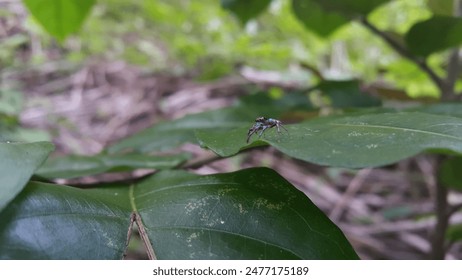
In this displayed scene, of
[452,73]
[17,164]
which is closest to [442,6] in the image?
[452,73]

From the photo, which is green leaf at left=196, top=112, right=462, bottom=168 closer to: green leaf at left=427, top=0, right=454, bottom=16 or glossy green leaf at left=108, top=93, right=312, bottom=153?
glossy green leaf at left=108, top=93, right=312, bottom=153

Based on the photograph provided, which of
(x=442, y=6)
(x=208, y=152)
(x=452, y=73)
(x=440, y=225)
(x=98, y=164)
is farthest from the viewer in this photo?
(x=208, y=152)

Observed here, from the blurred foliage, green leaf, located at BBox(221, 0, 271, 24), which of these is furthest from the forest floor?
green leaf, located at BBox(221, 0, 271, 24)

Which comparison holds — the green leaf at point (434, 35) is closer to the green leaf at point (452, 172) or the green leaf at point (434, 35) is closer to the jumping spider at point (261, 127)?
the green leaf at point (452, 172)

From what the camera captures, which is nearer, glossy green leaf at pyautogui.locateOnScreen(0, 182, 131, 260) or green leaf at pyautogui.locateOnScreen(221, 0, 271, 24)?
glossy green leaf at pyautogui.locateOnScreen(0, 182, 131, 260)

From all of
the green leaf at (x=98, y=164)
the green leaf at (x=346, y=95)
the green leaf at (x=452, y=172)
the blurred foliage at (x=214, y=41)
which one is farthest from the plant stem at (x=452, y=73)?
the blurred foliage at (x=214, y=41)

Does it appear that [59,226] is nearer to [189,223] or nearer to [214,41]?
[189,223]
